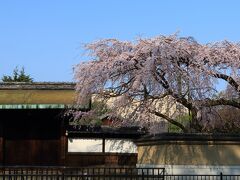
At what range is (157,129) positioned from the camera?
29750mm

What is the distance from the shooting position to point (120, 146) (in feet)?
107

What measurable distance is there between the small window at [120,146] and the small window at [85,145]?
502mm

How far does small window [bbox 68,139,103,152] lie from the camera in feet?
105

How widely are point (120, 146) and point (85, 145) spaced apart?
2.20 metres

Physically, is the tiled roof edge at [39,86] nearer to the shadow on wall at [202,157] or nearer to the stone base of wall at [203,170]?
the shadow on wall at [202,157]

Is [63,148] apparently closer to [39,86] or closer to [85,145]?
[39,86]

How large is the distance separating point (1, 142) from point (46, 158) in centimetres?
243

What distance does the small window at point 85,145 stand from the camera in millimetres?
32062

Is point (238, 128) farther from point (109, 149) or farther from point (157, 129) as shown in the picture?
point (109, 149)

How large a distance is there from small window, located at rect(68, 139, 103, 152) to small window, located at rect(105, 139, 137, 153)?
1.65 feet

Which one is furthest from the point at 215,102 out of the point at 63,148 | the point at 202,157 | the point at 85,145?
the point at 85,145

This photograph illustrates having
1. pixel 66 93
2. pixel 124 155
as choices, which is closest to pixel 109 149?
pixel 124 155

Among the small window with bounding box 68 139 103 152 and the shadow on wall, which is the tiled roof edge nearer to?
the small window with bounding box 68 139 103 152

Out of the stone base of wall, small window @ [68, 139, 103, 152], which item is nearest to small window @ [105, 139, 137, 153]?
small window @ [68, 139, 103, 152]
